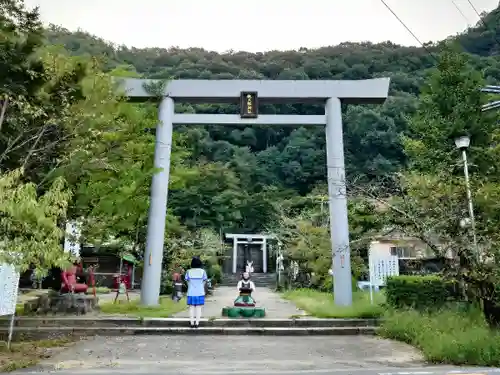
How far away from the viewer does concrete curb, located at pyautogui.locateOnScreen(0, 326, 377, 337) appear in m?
8.81

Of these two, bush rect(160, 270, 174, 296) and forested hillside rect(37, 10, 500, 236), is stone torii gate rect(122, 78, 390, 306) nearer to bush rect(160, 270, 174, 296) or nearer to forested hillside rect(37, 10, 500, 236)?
bush rect(160, 270, 174, 296)

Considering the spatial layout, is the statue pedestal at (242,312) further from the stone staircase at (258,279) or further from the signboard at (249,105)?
the stone staircase at (258,279)

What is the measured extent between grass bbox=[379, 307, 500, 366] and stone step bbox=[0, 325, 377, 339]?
0.88 m

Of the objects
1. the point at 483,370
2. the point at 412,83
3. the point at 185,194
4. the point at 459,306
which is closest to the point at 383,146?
the point at 412,83

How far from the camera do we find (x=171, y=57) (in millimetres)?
57312

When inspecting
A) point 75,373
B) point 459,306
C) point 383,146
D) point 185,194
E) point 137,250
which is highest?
point 383,146

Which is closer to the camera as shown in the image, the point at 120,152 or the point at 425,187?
the point at 425,187

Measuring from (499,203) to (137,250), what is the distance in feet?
45.0

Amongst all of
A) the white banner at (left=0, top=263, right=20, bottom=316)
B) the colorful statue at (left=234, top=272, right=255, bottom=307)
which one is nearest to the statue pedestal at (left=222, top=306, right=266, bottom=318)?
the colorful statue at (left=234, top=272, right=255, bottom=307)

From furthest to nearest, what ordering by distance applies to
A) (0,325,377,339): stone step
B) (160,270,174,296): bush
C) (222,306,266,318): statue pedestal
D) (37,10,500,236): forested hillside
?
(37,10,500,236): forested hillside, (160,270,174,296): bush, (222,306,266,318): statue pedestal, (0,325,377,339): stone step

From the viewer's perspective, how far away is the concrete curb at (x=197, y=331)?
8808mm

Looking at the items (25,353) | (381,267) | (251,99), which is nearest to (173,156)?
(251,99)

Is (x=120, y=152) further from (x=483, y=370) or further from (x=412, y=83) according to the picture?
(x=412, y=83)

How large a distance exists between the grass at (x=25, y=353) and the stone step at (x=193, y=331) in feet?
2.46
